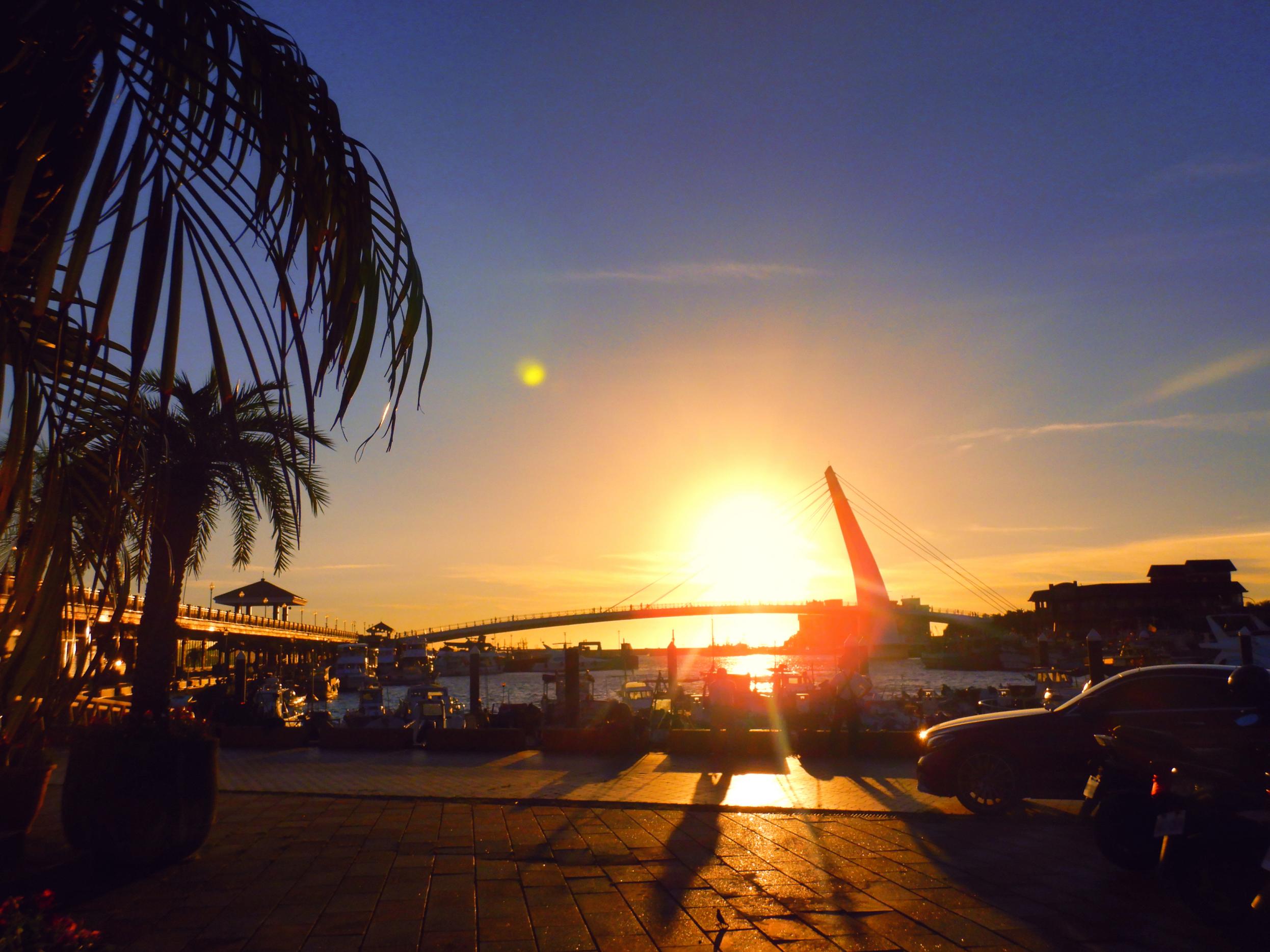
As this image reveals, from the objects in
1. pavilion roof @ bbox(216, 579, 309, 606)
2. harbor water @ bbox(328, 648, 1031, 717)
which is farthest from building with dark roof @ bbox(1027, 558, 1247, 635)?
Answer: pavilion roof @ bbox(216, 579, 309, 606)

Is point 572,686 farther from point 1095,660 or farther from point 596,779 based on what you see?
point 1095,660

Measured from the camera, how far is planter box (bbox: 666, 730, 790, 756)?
1248 cm

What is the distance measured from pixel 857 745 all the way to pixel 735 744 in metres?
1.62

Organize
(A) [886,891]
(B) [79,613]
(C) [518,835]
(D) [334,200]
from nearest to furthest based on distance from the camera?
(D) [334,200] → (B) [79,613] → (A) [886,891] → (C) [518,835]

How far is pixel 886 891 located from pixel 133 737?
15.9 ft

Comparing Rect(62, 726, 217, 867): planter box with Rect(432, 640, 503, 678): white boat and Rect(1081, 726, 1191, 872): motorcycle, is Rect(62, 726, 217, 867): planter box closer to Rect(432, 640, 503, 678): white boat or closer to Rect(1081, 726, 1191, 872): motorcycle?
Rect(1081, 726, 1191, 872): motorcycle

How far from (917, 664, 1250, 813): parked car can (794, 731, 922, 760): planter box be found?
406 cm

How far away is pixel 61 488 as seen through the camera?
2611 millimetres

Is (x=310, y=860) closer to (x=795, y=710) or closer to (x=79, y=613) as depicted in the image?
(x=79, y=613)

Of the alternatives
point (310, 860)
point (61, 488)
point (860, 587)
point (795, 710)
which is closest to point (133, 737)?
point (310, 860)

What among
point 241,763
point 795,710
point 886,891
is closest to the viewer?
point 886,891

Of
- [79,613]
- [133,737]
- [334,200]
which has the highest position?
[334,200]

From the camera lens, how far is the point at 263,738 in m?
14.5

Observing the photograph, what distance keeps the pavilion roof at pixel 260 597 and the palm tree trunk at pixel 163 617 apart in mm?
15445
